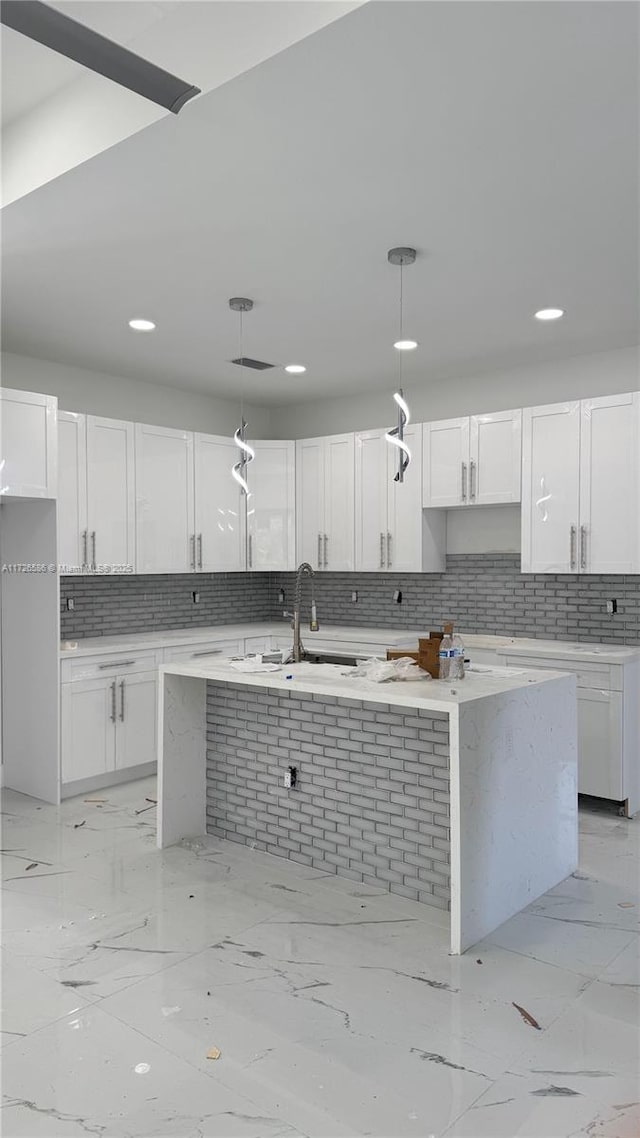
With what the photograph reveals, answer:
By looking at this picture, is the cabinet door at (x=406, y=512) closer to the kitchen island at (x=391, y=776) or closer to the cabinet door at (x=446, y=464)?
the cabinet door at (x=446, y=464)

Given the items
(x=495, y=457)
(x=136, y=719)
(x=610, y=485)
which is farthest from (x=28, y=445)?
(x=610, y=485)

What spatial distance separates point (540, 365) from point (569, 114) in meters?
3.20

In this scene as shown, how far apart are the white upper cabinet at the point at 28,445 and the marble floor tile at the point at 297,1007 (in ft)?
6.88

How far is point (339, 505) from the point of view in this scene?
21.3 feet

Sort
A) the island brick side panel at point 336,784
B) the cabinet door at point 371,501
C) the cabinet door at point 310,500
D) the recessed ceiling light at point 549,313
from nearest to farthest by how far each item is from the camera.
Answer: the island brick side panel at point 336,784
the recessed ceiling light at point 549,313
the cabinet door at point 371,501
the cabinet door at point 310,500

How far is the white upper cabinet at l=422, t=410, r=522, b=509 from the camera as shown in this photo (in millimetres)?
5457

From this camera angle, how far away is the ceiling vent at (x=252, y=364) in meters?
5.60

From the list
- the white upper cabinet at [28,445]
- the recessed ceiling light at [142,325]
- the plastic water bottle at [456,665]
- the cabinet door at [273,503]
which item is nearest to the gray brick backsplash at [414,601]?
the cabinet door at [273,503]

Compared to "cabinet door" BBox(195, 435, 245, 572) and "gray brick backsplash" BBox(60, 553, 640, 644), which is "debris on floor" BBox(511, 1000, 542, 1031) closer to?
"gray brick backsplash" BBox(60, 553, 640, 644)

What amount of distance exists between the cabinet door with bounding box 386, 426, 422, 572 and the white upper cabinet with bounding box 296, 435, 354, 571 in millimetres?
377

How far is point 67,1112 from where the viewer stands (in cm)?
211

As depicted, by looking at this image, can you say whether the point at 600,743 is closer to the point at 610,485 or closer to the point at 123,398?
the point at 610,485

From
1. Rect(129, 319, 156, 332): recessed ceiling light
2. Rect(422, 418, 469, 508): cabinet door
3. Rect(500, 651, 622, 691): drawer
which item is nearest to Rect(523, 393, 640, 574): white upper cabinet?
Rect(422, 418, 469, 508): cabinet door

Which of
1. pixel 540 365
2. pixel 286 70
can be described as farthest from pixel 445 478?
pixel 286 70
